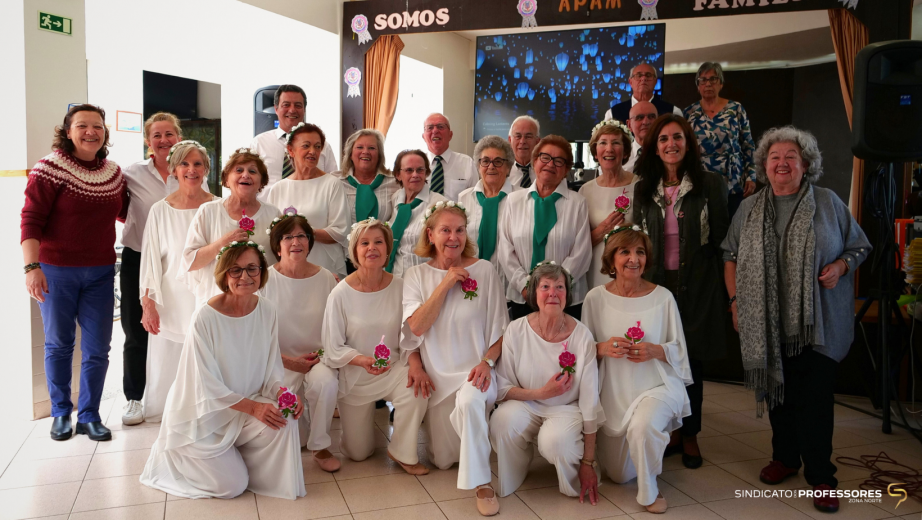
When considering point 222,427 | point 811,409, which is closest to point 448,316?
point 222,427

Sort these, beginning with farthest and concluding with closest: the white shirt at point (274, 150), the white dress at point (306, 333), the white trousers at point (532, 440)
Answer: the white shirt at point (274, 150) → the white dress at point (306, 333) → the white trousers at point (532, 440)

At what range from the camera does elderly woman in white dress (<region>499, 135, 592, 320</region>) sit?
3.89m

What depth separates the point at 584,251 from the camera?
388 cm

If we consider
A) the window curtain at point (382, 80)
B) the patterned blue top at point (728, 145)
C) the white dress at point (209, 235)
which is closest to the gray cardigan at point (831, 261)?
the patterned blue top at point (728, 145)

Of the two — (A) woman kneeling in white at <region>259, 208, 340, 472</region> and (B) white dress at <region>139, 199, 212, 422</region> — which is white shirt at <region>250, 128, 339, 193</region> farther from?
(A) woman kneeling in white at <region>259, 208, 340, 472</region>

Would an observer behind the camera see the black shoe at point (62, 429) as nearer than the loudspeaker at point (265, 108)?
Yes

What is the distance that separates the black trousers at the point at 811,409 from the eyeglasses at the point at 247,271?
2.66 m

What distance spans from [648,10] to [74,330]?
16.6 ft

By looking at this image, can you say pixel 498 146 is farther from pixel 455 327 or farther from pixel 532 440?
pixel 532 440

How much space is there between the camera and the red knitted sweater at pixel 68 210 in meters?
3.95

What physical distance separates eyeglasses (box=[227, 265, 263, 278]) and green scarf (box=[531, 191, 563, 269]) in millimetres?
1531

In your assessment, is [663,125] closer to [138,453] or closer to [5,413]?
[138,453]

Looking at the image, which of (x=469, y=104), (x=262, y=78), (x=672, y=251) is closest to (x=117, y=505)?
(x=672, y=251)

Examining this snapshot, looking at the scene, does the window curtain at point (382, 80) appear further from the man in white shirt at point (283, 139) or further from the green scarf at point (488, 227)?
the green scarf at point (488, 227)
